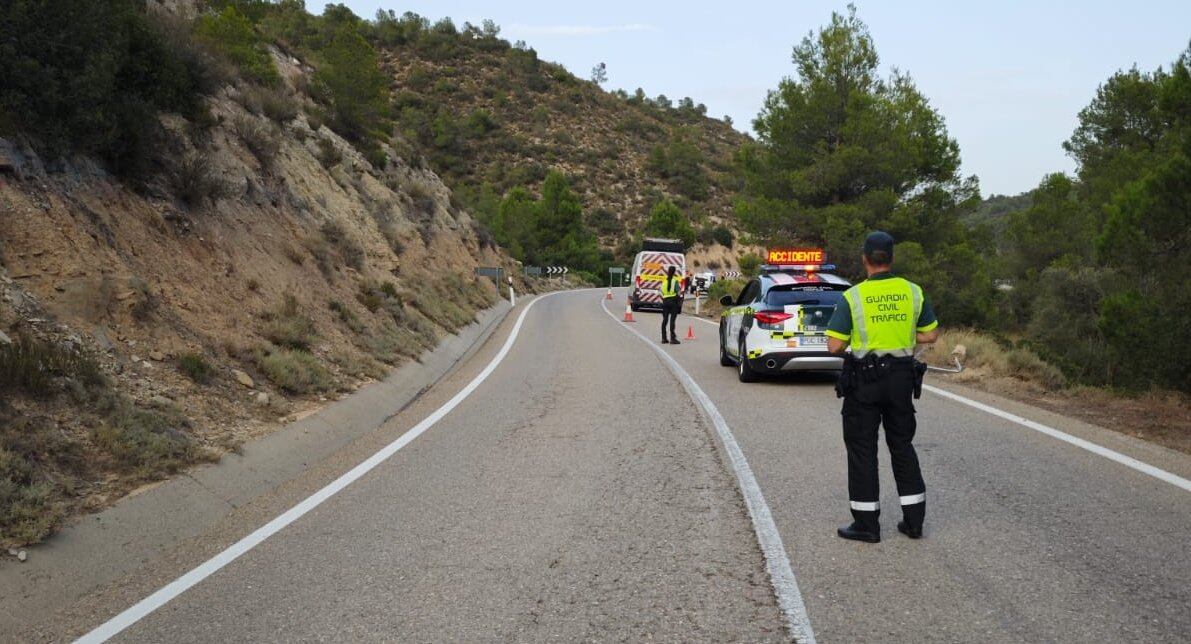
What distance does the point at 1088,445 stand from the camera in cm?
786

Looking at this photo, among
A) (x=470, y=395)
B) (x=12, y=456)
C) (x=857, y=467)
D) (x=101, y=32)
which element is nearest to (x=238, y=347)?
(x=470, y=395)

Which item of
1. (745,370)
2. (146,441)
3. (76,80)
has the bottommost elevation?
(745,370)

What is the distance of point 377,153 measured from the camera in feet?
94.5

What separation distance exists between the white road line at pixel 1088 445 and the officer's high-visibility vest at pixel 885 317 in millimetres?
2890

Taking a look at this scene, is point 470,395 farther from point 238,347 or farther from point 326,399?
point 238,347

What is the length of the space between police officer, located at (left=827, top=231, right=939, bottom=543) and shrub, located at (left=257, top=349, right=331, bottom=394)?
6.62 metres

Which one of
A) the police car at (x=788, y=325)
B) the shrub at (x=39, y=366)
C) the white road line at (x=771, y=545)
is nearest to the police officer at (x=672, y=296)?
the police car at (x=788, y=325)

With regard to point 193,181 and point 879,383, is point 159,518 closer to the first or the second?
point 879,383

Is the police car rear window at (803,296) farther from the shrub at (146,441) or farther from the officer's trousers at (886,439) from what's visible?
the shrub at (146,441)

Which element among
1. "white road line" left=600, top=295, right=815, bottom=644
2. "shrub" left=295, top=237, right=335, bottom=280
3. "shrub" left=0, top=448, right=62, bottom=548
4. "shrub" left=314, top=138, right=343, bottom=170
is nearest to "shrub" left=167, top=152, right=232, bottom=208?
"shrub" left=295, top=237, right=335, bottom=280

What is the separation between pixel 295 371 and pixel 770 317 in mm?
6547

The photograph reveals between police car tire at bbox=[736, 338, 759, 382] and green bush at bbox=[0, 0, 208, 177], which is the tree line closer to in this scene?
police car tire at bbox=[736, 338, 759, 382]

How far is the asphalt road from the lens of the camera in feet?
13.0

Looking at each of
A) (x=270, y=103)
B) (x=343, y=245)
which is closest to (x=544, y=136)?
(x=270, y=103)
